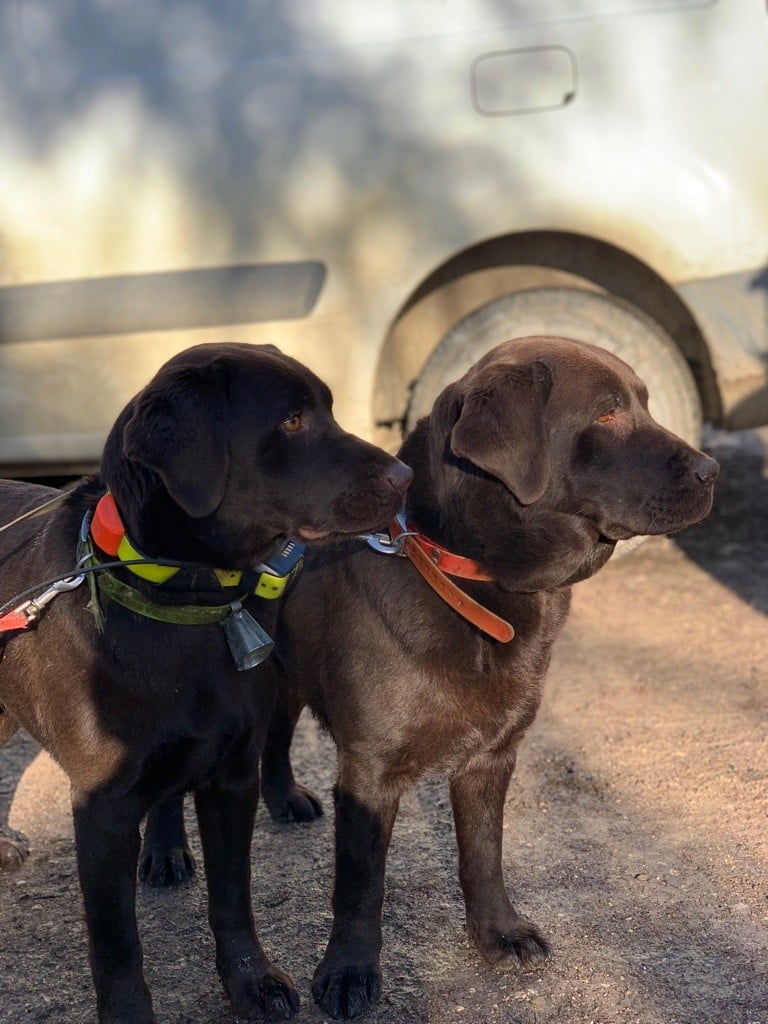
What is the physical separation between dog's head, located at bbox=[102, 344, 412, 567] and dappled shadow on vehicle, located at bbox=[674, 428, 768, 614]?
119 inches

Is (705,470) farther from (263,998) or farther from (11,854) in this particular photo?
(11,854)

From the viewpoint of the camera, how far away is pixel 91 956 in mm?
2662

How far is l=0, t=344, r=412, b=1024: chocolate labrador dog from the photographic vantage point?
2605 millimetres

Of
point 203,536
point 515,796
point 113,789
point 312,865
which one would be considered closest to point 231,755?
point 113,789

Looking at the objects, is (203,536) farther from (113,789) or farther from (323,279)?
(323,279)

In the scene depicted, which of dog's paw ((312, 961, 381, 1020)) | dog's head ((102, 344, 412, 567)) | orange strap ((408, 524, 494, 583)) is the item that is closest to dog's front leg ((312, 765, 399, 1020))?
dog's paw ((312, 961, 381, 1020))

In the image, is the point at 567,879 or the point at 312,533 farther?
the point at 567,879

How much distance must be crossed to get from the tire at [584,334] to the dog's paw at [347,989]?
267 cm

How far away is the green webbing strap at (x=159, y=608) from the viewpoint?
8.79 feet

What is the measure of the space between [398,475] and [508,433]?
259 mm

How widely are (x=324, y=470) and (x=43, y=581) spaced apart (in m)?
0.68

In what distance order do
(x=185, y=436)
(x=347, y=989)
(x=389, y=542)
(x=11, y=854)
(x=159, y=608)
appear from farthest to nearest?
(x=11, y=854)
(x=389, y=542)
(x=347, y=989)
(x=159, y=608)
(x=185, y=436)

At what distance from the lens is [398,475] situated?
2771mm

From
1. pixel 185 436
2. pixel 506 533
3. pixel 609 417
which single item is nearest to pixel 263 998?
pixel 506 533
